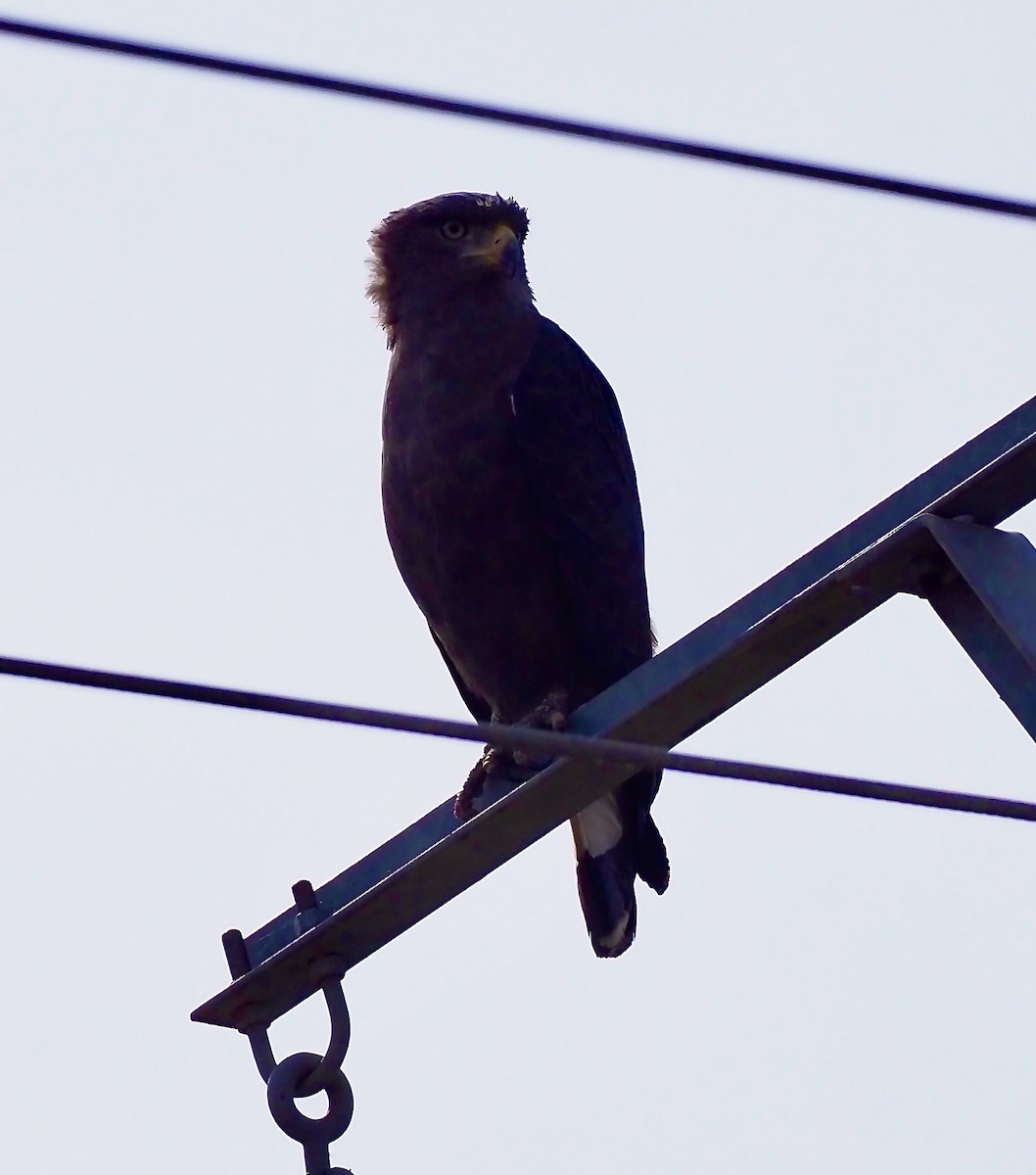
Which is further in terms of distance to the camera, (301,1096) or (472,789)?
(472,789)

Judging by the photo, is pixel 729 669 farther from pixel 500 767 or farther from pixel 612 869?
pixel 612 869

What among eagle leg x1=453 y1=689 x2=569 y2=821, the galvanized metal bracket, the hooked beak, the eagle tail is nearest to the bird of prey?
the eagle tail

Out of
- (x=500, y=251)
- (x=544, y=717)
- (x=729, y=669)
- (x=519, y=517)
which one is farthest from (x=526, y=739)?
(x=500, y=251)

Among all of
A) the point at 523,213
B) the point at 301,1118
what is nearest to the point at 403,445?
the point at 523,213

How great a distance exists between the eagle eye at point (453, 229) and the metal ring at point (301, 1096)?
403 cm

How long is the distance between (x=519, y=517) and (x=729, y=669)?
283cm

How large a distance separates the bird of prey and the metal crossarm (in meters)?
2.07

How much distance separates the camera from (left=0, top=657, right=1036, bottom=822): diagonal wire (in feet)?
8.65

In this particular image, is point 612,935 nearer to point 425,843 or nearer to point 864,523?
point 425,843

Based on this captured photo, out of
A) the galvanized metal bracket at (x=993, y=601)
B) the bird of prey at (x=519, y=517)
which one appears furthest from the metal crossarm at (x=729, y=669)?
the bird of prey at (x=519, y=517)

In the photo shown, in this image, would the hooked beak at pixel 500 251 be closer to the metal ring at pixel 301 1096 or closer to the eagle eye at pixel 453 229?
the eagle eye at pixel 453 229

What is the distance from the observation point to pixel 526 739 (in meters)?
2.79

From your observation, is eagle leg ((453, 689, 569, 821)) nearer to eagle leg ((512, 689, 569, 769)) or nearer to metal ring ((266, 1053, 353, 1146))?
eagle leg ((512, 689, 569, 769))

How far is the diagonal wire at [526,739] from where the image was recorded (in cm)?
264
